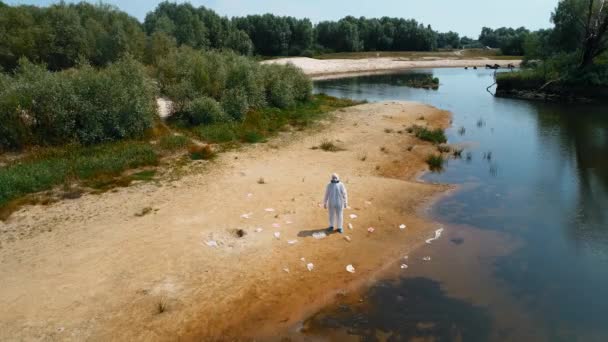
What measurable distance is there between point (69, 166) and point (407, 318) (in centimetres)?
1721

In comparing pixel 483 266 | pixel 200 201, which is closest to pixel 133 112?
pixel 200 201

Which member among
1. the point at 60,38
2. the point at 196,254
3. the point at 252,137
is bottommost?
the point at 196,254

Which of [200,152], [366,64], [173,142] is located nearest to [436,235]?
[200,152]

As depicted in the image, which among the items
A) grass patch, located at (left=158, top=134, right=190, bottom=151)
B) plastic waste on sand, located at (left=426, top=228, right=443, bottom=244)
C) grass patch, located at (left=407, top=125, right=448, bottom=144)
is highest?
grass patch, located at (left=158, top=134, right=190, bottom=151)

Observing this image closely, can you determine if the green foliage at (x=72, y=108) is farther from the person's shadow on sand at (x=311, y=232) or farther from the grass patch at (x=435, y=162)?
the grass patch at (x=435, y=162)

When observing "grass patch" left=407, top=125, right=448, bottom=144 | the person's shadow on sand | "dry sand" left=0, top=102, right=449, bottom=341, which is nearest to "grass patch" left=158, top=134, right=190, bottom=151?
"dry sand" left=0, top=102, right=449, bottom=341

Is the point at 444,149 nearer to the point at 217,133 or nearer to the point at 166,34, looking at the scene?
the point at 217,133

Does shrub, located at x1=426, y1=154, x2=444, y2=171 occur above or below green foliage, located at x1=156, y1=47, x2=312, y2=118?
below

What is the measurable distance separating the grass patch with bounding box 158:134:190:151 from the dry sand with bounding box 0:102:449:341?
2.89 meters

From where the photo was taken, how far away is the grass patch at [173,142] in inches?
968

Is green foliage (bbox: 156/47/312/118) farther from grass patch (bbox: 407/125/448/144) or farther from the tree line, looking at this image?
grass patch (bbox: 407/125/448/144)

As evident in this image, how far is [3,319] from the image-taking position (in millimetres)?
10438

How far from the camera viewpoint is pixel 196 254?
13633 millimetres

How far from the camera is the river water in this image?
11234 mm
